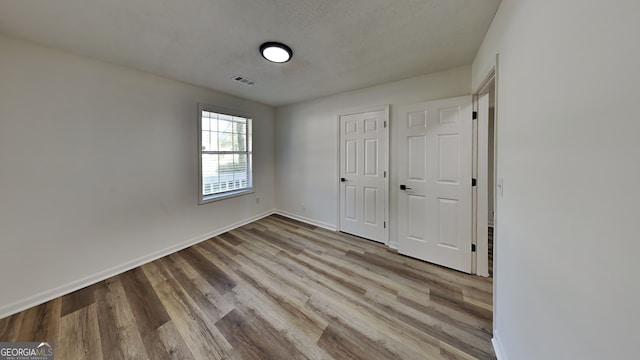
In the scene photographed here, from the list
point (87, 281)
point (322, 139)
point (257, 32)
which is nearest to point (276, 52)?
point (257, 32)

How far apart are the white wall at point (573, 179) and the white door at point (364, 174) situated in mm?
1773

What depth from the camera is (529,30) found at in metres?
0.98

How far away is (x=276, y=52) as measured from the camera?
1.94m

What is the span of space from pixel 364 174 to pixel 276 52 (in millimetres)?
2033

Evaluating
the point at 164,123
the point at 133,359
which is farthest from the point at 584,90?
the point at 164,123

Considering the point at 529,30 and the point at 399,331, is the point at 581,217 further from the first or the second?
the point at 399,331

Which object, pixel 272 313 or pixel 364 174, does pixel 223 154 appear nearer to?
pixel 364 174

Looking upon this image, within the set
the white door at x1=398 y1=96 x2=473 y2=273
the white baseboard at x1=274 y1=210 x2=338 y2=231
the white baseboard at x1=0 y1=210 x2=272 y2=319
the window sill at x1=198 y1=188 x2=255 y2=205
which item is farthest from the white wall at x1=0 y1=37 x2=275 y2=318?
the white door at x1=398 y1=96 x2=473 y2=273

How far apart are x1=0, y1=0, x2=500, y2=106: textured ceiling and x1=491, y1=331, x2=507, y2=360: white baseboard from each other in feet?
7.69

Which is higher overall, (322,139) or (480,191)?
(322,139)

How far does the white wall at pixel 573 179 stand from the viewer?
509 mm

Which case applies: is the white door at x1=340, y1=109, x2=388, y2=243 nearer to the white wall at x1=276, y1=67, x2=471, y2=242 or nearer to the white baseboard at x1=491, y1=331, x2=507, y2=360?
the white wall at x1=276, y1=67, x2=471, y2=242

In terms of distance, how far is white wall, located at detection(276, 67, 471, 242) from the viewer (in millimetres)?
2510

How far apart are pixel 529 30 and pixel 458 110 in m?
1.36
